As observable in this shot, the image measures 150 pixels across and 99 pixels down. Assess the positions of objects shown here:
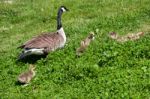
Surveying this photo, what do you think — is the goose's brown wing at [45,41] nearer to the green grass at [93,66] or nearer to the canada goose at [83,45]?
the green grass at [93,66]

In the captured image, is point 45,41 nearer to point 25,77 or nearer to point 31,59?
point 31,59

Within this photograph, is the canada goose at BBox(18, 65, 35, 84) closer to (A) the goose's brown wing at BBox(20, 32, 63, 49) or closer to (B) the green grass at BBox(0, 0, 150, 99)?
(B) the green grass at BBox(0, 0, 150, 99)

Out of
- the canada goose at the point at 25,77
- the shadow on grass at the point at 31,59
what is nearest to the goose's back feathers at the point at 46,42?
the shadow on grass at the point at 31,59

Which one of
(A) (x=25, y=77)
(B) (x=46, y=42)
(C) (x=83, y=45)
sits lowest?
(A) (x=25, y=77)

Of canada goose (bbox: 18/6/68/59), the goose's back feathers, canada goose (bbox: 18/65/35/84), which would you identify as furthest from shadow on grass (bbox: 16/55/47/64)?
canada goose (bbox: 18/65/35/84)

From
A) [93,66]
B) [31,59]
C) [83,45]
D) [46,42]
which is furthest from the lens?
[31,59]

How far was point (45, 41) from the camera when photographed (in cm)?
1850

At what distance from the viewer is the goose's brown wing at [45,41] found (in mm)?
18172

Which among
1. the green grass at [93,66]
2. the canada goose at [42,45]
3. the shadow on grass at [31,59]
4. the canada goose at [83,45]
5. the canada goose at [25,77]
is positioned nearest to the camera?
the green grass at [93,66]

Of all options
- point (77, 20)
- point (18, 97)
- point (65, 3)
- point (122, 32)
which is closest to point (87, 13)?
point (77, 20)

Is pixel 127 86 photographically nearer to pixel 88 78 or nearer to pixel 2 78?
pixel 88 78

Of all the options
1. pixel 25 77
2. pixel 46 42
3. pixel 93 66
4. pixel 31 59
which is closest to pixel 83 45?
pixel 46 42

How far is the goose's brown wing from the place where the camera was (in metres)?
18.2

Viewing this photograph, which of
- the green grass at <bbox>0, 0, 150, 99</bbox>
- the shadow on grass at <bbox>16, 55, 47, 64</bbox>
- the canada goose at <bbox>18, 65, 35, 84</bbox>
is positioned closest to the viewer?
the green grass at <bbox>0, 0, 150, 99</bbox>
